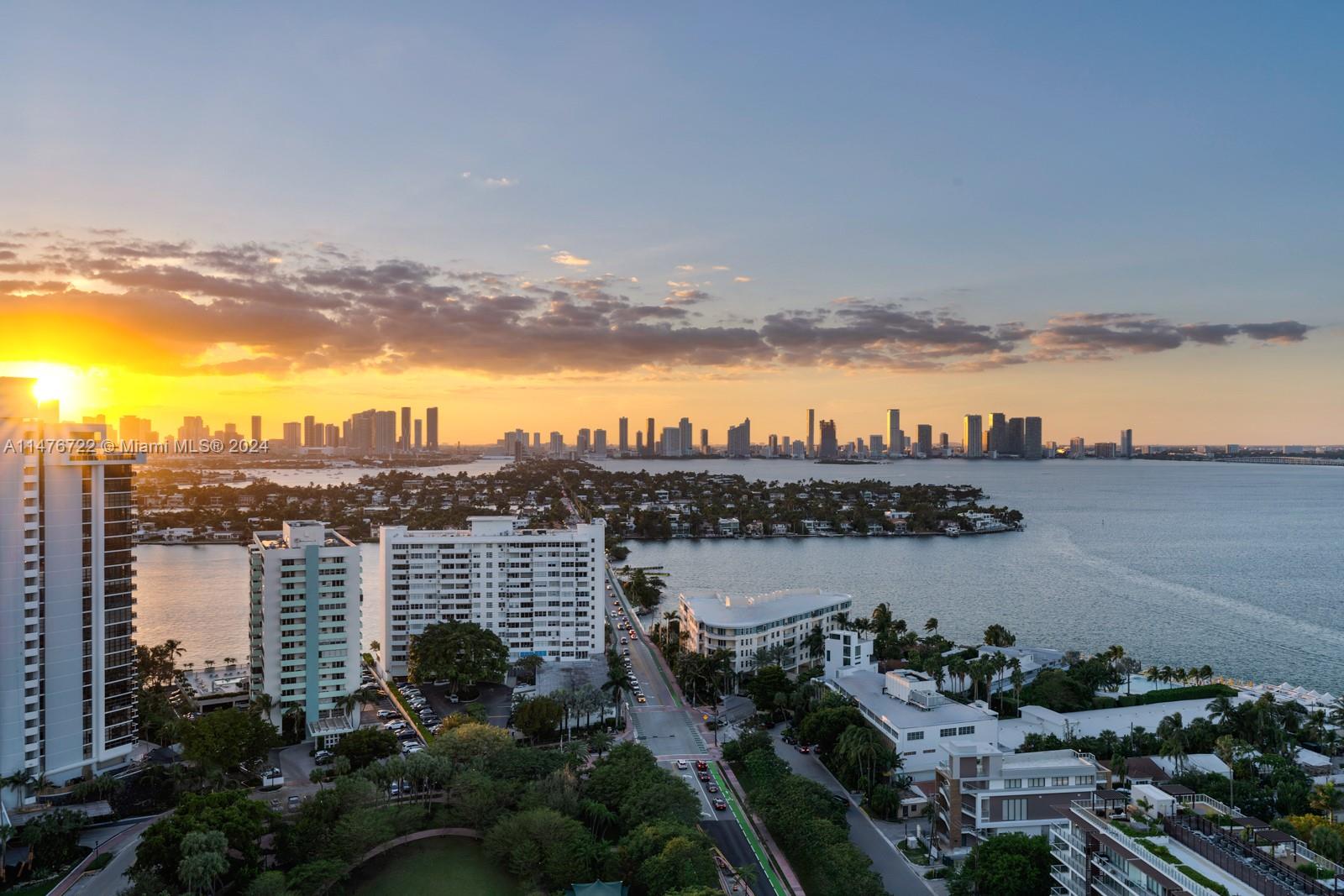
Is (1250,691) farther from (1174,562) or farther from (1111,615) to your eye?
(1174,562)

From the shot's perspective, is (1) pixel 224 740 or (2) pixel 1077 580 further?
(2) pixel 1077 580

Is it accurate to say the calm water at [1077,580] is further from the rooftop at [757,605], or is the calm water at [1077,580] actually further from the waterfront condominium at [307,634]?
the waterfront condominium at [307,634]

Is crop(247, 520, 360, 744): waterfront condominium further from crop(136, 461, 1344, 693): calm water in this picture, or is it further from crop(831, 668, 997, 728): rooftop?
crop(831, 668, 997, 728): rooftop

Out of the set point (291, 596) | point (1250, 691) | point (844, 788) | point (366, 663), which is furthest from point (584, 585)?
point (1250, 691)

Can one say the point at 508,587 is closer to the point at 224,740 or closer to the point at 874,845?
the point at 224,740

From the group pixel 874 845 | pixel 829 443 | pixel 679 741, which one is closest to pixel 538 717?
pixel 679 741
